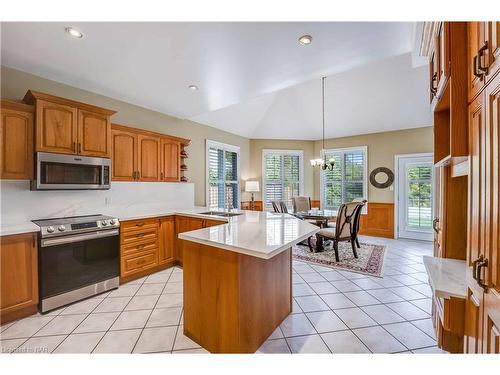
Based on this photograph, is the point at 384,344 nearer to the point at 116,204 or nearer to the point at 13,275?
the point at 13,275

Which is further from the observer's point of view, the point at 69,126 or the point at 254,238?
the point at 69,126

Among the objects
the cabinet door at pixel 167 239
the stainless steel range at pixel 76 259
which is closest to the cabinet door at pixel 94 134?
the stainless steel range at pixel 76 259

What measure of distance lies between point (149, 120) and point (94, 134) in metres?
1.27

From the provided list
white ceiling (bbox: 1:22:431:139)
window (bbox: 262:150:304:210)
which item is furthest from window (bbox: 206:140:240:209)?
white ceiling (bbox: 1:22:431:139)

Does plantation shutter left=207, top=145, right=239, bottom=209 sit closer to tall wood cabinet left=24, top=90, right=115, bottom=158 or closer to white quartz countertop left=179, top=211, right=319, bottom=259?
tall wood cabinet left=24, top=90, right=115, bottom=158

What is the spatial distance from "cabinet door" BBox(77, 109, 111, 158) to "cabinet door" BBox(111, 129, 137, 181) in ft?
0.63

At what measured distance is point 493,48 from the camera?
0.87 m

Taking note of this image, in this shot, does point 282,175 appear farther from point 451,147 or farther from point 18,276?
point 18,276

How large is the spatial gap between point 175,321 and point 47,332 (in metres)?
1.12

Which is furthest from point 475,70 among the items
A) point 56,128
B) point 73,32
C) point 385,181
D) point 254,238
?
point 385,181

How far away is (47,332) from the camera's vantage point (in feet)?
6.63
